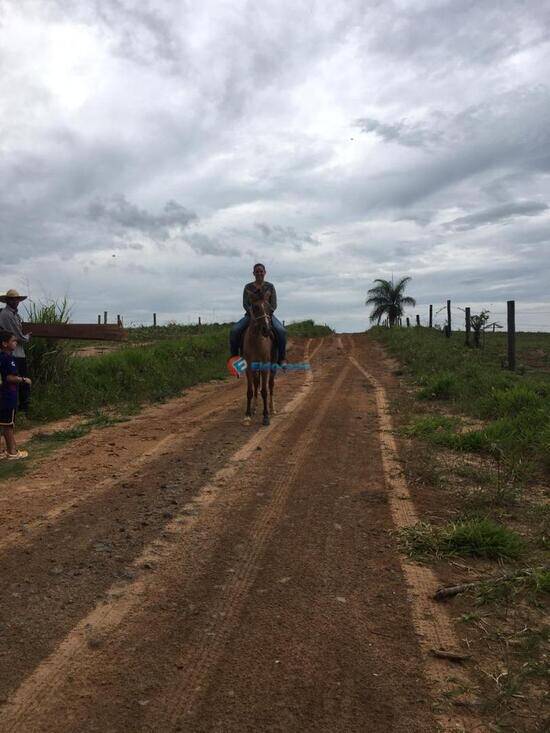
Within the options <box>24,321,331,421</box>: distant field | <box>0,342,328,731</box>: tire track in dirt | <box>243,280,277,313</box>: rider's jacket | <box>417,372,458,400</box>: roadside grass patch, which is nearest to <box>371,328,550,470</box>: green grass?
<box>417,372,458,400</box>: roadside grass patch

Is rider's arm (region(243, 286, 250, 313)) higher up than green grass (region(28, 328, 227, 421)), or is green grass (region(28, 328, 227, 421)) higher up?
rider's arm (region(243, 286, 250, 313))

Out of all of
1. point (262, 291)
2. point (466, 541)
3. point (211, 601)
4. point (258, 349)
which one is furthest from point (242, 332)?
point (211, 601)

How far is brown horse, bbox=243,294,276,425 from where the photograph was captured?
29.2ft

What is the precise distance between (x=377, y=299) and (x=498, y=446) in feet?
135

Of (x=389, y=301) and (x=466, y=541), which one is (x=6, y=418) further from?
(x=389, y=301)

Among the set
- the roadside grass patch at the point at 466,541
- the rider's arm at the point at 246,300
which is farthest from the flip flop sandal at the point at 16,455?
the roadside grass patch at the point at 466,541

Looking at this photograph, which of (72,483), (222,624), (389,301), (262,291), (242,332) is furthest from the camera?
(389,301)

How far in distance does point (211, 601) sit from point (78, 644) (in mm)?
757

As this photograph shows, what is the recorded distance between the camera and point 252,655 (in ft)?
8.90

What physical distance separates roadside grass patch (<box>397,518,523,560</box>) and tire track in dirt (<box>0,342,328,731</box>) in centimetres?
174

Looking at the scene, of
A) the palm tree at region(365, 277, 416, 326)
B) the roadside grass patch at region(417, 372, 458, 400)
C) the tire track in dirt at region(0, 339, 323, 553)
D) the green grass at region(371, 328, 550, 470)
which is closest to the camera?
the tire track in dirt at region(0, 339, 323, 553)

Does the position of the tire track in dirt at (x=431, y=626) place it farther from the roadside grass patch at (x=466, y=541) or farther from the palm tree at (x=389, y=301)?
the palm tree at (x=389, y=301)

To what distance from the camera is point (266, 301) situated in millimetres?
9086

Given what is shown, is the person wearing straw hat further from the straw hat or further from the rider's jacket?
the rider's jacket
